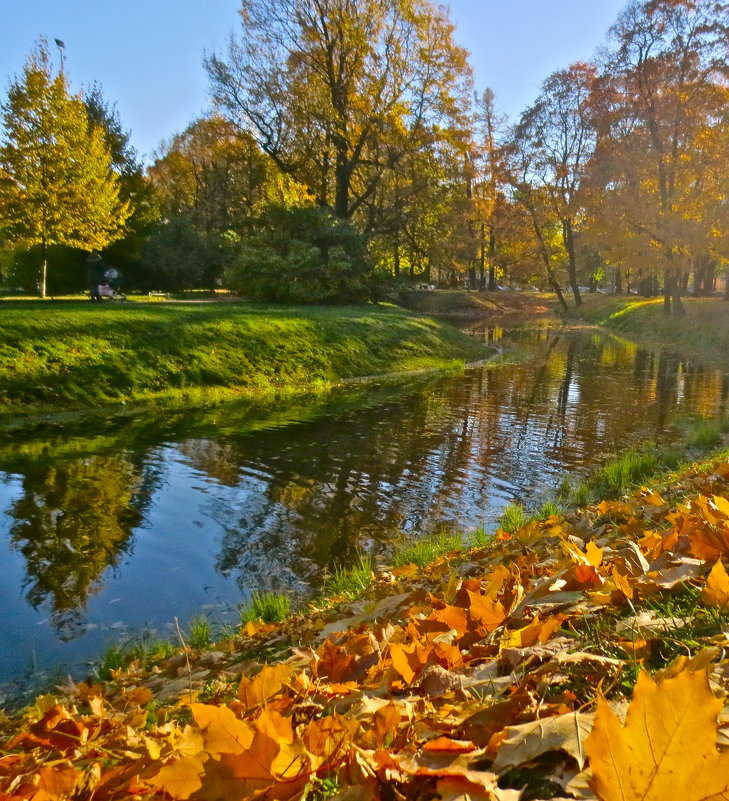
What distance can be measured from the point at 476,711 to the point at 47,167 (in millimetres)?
25324

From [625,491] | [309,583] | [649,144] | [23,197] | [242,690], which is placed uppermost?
[649,144]

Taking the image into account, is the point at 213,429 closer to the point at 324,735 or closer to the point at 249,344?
the point at 249,344

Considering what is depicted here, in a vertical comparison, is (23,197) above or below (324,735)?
above

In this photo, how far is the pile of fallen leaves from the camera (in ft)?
3.03

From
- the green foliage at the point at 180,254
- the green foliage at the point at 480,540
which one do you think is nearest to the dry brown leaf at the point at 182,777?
the green foliage at the point at 480,540

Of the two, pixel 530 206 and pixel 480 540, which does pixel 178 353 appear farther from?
pixel 530 206

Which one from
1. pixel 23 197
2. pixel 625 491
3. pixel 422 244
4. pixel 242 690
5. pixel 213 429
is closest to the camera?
pixel 242 690

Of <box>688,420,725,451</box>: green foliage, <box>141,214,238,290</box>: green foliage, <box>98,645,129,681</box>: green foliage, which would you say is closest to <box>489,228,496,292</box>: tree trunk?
<box>141,214,238,290</box>: green foliage

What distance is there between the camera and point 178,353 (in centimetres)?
1477

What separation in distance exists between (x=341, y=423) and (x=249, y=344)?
18.3 feet

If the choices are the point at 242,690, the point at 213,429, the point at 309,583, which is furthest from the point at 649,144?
the point at 242,690

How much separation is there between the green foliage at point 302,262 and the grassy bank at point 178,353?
205 inches

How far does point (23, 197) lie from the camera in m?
21.6

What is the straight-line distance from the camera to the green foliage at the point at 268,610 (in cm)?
438
